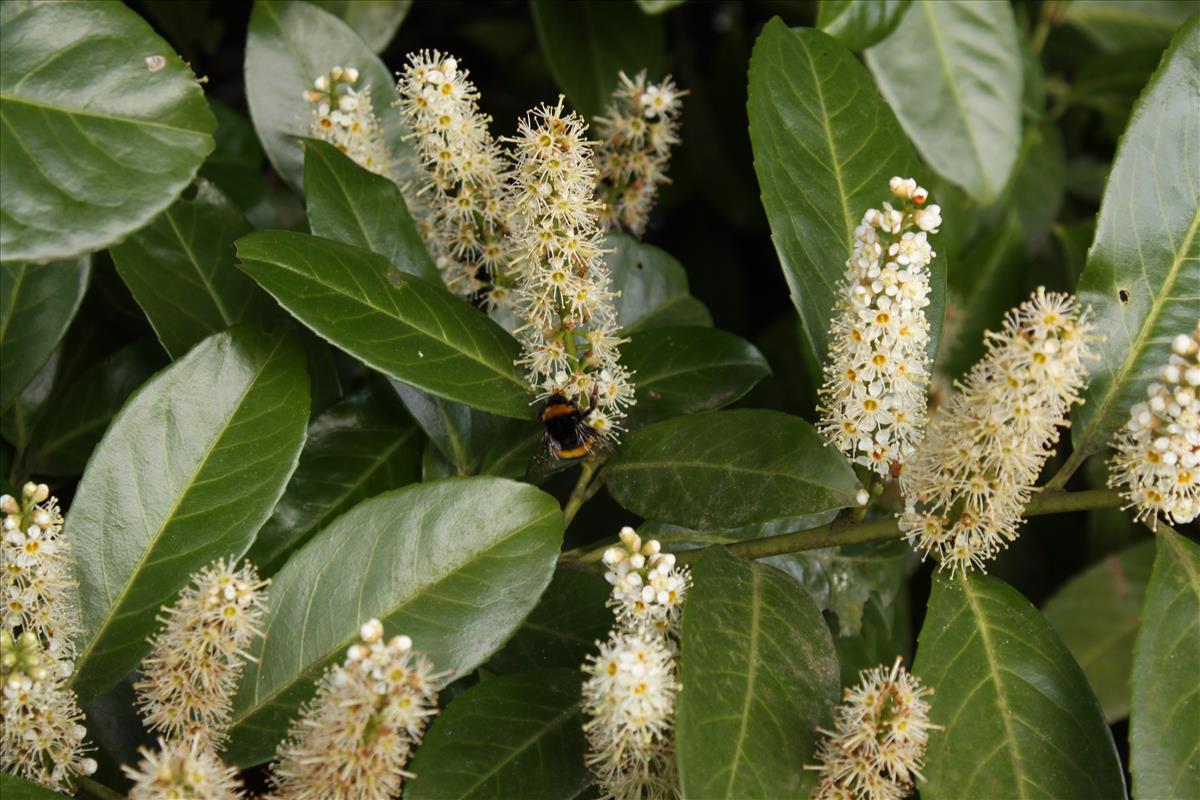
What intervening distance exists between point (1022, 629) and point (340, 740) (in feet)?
2.13

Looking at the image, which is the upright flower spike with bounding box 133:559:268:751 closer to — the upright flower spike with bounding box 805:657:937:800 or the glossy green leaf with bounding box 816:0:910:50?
the upright flower spike with bounding box 805:657:937:800

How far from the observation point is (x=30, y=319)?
1.22 meters

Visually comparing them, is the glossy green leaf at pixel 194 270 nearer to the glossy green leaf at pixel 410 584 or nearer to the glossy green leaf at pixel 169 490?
the glossy green leaf at pixel 169 490

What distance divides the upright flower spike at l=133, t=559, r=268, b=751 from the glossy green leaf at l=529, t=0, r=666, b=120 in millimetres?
963

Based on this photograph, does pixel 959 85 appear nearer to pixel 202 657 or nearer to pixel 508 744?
pixel 508 744

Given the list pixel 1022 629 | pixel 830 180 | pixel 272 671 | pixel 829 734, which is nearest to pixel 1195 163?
pixel 830 180

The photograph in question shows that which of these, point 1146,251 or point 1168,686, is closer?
point 1168,686

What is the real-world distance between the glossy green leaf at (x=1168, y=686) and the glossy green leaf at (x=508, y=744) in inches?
19.4

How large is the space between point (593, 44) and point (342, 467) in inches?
32.9

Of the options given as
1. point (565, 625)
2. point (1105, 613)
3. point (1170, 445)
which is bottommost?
point (1105, 613)

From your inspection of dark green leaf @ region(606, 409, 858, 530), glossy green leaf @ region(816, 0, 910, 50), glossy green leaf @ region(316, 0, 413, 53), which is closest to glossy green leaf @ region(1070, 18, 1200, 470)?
dark green leaf @ region(606, 409, 858, 530)

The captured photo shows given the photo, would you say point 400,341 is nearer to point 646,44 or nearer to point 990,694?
point 990,694

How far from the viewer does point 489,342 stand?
115 cm

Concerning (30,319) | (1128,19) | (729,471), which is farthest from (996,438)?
(1128,19)
